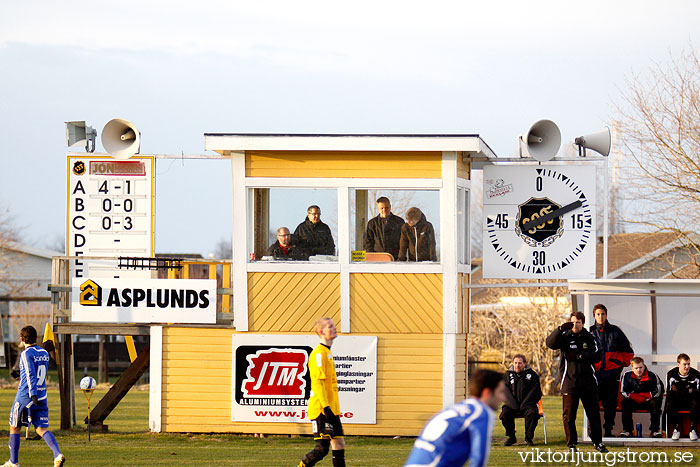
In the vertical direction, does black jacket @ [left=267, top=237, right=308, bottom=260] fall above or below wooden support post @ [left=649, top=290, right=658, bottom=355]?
above

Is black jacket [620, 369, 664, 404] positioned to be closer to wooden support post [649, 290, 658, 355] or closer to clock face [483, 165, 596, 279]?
wooden support post [649, 290, 658, 355]

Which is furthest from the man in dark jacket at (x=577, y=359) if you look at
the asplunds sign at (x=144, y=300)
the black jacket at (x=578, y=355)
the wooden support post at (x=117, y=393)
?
the wooden support post at (x=117, y=393)

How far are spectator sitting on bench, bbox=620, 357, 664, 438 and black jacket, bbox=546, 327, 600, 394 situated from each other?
2.11m

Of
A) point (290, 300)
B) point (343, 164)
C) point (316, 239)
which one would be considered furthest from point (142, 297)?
point (343, 164)

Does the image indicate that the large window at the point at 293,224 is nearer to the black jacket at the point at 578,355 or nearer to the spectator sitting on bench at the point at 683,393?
the black jacket at the point at 578,355

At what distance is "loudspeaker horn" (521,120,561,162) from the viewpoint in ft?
53.3

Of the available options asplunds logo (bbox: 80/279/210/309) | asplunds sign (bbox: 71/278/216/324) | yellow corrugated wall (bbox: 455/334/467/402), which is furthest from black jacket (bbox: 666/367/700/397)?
asplunds logo (bbox: 80/279/210/309)

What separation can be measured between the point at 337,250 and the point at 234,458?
3.74 meters

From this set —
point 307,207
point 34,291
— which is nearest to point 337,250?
point 307,207

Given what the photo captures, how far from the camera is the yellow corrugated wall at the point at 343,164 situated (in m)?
16.1

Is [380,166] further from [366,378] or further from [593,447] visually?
[593,447]

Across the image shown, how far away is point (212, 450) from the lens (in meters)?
14.7

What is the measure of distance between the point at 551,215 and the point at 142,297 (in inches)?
247

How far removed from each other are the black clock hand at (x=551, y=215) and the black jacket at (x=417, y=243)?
4.87ft
